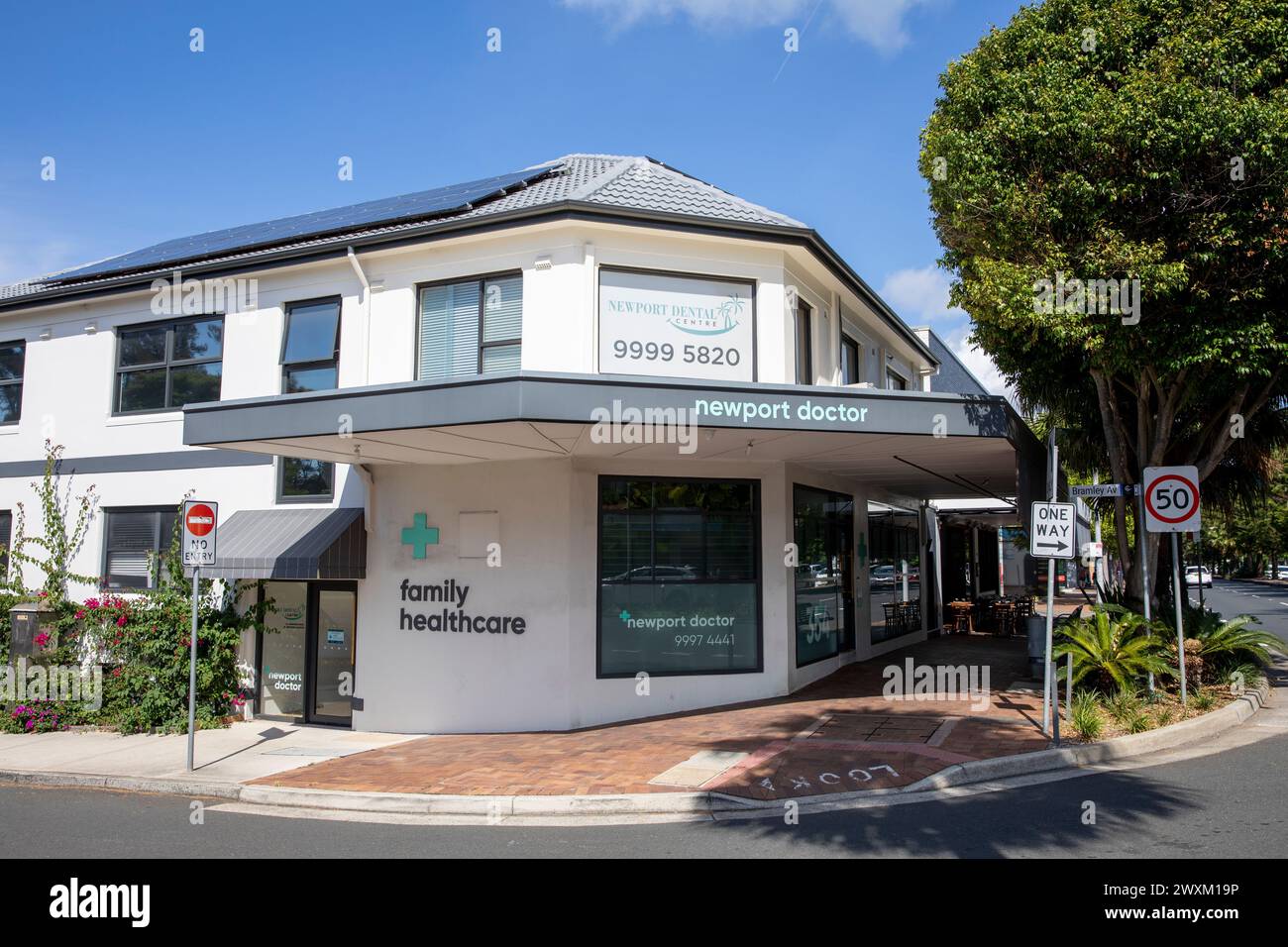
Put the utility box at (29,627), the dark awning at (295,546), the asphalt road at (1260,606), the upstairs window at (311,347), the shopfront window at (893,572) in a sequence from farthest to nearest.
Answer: the asphalt road at (1260,606), the shopfront window at (893,572), the utility box at (29,627), the upstairs window at (311,347), the dark awning at (295,546)

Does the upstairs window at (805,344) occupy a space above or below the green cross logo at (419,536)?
above

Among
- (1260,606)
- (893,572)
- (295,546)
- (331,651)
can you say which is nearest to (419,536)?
(295,546)

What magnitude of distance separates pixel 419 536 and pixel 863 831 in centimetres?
742

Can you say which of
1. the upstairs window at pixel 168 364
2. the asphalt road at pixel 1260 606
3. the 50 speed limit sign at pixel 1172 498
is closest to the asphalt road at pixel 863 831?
the 50 speed limit sign at pixel 1172 498

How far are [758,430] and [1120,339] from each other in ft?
15.2

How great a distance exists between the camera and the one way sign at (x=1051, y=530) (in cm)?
951

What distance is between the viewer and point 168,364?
1494 cm

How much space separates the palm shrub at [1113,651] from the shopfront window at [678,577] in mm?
4055

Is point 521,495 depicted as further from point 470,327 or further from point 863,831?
point 863,831

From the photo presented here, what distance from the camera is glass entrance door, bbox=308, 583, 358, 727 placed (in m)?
13.0

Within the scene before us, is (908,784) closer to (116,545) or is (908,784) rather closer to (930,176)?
(930,176)

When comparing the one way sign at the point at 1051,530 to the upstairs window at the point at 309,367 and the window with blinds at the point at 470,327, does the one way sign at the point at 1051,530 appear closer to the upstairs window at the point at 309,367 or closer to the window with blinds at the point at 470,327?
the window with blinds at the point at 470,327

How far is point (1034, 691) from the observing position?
497 inches

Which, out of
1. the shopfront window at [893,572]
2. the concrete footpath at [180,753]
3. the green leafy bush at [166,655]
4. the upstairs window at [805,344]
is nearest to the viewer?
the concrete footpath at [180,753]
